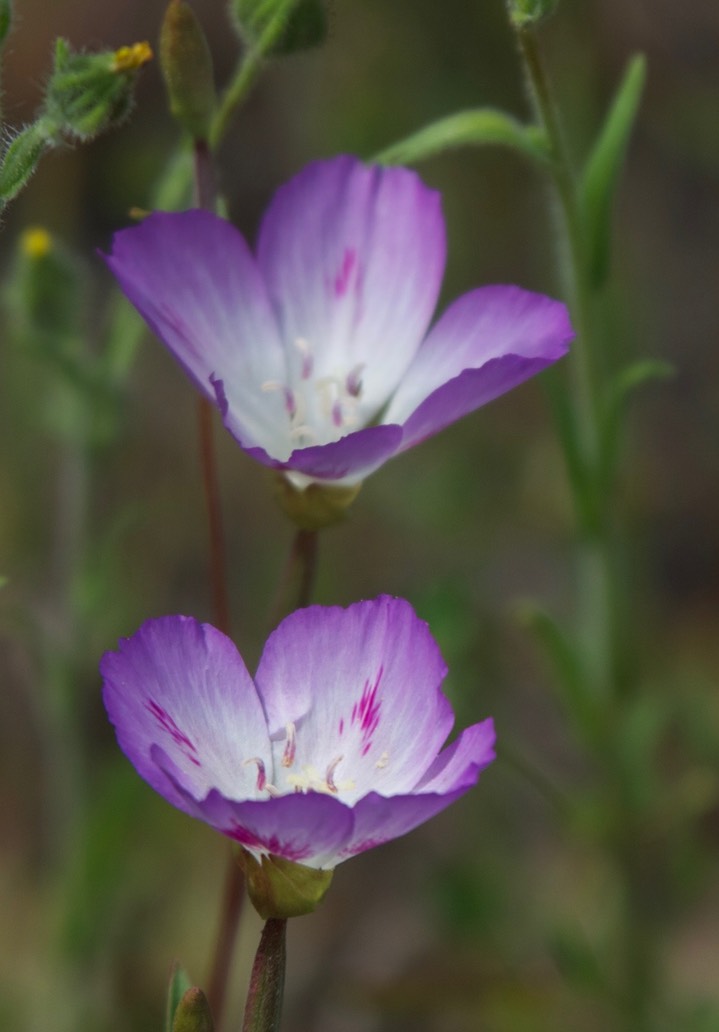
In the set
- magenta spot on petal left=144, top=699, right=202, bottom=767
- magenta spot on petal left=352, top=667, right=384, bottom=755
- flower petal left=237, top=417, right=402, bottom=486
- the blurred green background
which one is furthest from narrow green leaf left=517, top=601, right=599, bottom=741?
magenta spot on petal left=144, top=699, right=202, bottom=767

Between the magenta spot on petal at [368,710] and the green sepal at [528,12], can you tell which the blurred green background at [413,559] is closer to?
the magenta spot on petal at [368,710]

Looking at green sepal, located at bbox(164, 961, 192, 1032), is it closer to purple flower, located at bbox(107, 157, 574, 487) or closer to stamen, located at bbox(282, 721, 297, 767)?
stamen, located at bbox(282, 721, 297, 767)

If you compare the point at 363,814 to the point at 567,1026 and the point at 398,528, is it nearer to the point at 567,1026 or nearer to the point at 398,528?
the point at 567,1026

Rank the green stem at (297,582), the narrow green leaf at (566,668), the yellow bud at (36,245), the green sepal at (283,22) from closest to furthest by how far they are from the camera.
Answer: the green stem at (297,582) → the green sepal at (283,22) → the narrow green leaf at (566,668) → the yellow bud at (36,245)

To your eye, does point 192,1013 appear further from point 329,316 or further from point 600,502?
point 600,502

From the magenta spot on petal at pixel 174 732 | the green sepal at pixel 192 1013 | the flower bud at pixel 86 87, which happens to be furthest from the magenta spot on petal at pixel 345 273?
the green sepal at pixel 192 1013

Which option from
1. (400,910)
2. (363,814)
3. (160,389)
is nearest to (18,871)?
(400,910)

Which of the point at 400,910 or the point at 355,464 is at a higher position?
the point at 355,464
